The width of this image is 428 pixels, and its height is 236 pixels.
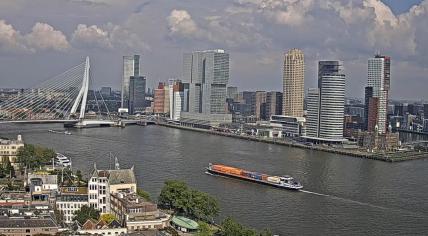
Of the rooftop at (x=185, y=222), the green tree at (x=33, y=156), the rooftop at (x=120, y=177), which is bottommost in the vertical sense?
the rooftop at (x=185, y=222)

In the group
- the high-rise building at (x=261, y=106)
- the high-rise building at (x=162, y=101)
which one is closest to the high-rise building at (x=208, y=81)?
the high-rise building at (x=162, y=101)

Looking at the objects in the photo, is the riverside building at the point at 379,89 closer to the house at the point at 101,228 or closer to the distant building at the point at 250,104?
the distant building at the point at 250,104

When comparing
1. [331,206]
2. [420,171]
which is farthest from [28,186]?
[420,171]

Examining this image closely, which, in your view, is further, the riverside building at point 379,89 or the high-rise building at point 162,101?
the high-rise building at point 162,101

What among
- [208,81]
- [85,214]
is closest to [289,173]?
[85,214]

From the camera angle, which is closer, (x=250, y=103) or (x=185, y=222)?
(x=185, y=222)

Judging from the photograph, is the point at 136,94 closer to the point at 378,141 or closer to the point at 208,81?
the point at 208,81

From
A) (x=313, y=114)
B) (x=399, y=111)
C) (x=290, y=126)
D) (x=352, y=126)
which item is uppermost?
(x=399, y=111)
